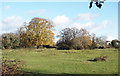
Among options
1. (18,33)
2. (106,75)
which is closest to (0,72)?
(106,75)

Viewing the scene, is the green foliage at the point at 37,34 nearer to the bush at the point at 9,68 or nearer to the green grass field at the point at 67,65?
the green grass field at the point at 67,65

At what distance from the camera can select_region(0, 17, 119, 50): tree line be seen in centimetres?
2572

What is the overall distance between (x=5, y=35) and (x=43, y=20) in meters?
6.74

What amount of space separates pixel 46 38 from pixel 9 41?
5787 mm

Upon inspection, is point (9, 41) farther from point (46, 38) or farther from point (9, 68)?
point (9, 68)

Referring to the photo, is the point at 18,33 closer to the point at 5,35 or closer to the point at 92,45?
the point at 5,35

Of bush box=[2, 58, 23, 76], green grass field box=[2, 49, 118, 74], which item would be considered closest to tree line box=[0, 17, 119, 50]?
green grass field box=[2, 49, 118, 74]

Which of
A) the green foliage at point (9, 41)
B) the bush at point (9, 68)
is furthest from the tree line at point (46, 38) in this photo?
the bush at point (9, 68)

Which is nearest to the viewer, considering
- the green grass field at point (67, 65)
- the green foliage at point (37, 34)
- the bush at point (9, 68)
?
the bush at point (9, 68)

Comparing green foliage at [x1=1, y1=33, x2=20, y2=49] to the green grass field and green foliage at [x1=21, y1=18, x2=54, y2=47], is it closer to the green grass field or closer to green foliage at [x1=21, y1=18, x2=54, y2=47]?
green foliage at [x1=21, y1=18, x2=54, y2=47]

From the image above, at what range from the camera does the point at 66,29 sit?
87.0ft

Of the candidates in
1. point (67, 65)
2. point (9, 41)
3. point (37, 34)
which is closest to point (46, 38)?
point (37, 34)

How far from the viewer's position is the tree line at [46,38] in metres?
Result: 25.7

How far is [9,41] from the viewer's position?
2538 centimetres
